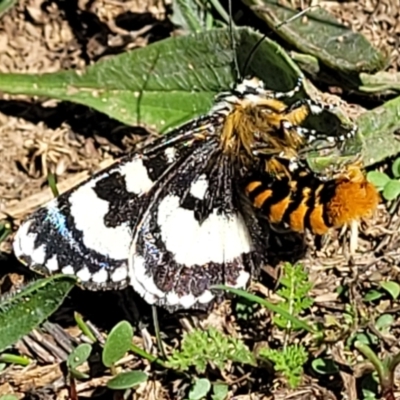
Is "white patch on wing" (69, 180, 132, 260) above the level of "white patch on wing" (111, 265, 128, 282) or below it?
above

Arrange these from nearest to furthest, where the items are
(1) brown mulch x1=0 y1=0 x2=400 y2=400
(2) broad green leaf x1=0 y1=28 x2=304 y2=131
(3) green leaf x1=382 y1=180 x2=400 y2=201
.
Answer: (1) brown mulch x1=0 y1=0 x2=400 y2=400, (3) green leaf x1=382 y1=180 x2=400 y2=201, (2) broad green leaf x1=0 y1=28 x2=304 y2=131

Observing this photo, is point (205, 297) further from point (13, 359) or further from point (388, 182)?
point (388, 182)

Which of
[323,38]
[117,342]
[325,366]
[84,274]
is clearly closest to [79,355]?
[117,342]

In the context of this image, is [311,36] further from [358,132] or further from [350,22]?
[358,132]

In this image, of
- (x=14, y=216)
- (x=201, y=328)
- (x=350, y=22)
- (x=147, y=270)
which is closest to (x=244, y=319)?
(x=201, y=328)

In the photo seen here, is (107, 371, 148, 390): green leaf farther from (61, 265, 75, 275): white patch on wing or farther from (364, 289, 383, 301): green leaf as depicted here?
(364, 289, 383, 301): green leaf

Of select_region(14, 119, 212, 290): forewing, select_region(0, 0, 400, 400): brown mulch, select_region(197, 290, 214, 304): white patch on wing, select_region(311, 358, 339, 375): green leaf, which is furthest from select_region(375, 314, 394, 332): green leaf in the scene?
select_region(14, 119, 212, 290): forewing

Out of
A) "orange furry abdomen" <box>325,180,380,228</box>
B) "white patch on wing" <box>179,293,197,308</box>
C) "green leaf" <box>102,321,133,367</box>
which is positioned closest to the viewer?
"orange furry abdomen" <box>325,180,380,228</box>
